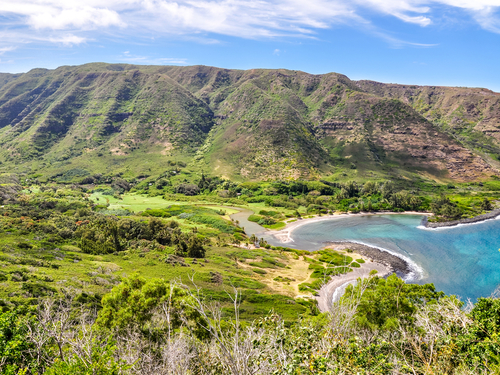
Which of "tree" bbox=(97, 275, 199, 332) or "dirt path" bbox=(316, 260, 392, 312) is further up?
"tree" bbox=(97, 275, 199, 332)

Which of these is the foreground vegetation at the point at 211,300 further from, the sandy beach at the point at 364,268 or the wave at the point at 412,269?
the wave at the point at 412,269

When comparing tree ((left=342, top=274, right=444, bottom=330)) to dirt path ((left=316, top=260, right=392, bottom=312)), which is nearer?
tree ((left=342, top=274, right=444, bottom=330))

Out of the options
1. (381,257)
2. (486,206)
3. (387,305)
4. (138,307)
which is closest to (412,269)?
(381,257)

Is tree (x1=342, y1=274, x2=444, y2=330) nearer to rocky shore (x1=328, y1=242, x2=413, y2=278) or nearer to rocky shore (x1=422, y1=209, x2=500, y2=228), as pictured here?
rocky shore (x1=328, y1=242, x2=413, y2=278)

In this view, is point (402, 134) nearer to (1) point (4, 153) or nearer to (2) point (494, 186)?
(2) point (494, 186)

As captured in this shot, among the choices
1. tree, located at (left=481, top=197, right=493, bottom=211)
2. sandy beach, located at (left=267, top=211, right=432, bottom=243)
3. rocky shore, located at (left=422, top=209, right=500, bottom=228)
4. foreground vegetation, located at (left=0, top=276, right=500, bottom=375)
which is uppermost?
foreground vegetation, located at (left=0, top=276, right=500, bottom=375)

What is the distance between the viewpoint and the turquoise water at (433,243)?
53.4m

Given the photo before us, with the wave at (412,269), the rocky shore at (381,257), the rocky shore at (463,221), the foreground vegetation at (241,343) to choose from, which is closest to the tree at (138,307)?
the foreground vegetation at (241,343)

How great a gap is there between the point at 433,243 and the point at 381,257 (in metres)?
22.3

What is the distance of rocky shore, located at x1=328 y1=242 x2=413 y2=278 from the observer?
58256 millimetres

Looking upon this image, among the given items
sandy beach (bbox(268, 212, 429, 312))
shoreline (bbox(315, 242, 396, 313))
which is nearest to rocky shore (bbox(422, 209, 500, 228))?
sandy beach (bbox(268, 212, 429, 312))

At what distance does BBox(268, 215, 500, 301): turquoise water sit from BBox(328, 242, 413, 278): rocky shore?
2.61 metres

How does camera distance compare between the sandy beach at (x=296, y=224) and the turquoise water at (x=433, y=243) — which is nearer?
the turquoise water at (x=433, y=243)

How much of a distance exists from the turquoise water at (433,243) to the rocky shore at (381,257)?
2609 millimetres
